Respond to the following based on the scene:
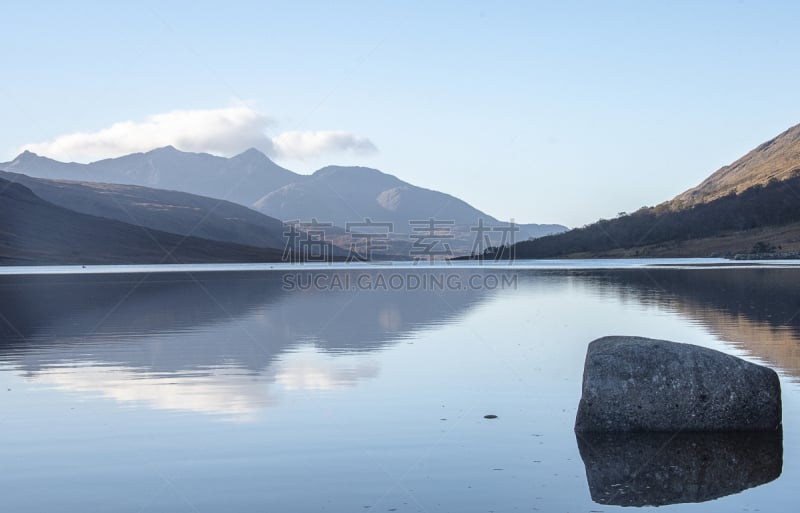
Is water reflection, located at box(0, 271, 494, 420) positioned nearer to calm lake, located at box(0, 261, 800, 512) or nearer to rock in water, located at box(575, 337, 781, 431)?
calm lake, located at box(0, 261, 800, 512)

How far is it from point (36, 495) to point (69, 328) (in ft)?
88.9

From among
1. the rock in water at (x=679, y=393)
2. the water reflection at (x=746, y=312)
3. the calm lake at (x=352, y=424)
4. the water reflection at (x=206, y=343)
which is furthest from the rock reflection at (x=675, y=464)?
the water reflection at (x=746, y=312)

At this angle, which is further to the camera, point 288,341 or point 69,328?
point 69,328

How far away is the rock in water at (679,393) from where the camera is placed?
53.5 feet

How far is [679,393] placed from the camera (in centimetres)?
1631

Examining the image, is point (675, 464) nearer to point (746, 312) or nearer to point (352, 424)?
point (352, 424)

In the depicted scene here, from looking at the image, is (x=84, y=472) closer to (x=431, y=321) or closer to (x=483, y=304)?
(x=431, y=321)

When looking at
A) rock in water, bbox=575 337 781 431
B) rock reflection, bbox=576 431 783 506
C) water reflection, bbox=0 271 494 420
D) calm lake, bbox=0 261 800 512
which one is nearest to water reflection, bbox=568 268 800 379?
calm lake, bbox=0 261 800 512

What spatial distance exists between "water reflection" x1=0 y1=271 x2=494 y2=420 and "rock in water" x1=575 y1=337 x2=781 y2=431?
774 centimetres

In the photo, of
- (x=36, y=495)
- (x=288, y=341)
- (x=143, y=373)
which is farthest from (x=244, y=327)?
(x=36, y=495)

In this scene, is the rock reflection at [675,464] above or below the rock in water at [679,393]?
below

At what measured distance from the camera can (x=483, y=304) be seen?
5278 cm

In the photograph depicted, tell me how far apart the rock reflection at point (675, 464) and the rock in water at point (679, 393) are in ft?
0.78

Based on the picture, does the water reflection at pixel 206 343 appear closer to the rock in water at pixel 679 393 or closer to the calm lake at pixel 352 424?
the calm lake at pixel 352 424
